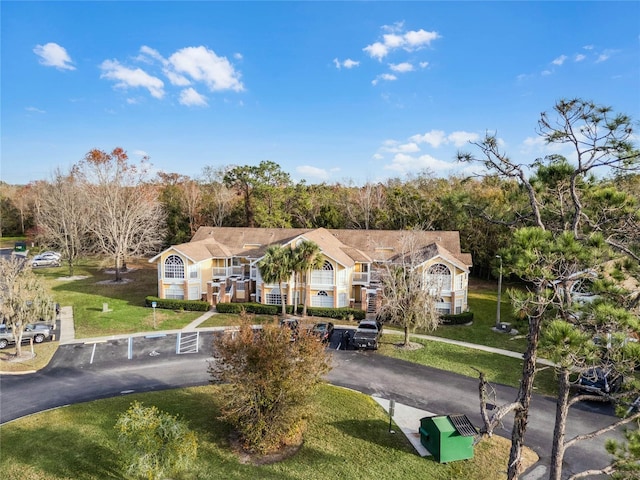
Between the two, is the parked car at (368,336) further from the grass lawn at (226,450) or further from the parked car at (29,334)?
the parked car at (29,334)

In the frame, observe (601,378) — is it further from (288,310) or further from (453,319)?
(288,310)

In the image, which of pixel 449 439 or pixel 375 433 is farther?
pixel 375 433

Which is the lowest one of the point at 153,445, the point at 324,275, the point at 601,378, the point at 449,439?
the point at 449,439

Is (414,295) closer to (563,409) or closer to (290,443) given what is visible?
(290,443)

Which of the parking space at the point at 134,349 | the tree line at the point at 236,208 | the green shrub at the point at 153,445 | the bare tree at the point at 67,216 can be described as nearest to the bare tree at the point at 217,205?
the tree line at the point at 236,208

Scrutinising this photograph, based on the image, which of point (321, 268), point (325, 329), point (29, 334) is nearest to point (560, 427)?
point (325, 329)

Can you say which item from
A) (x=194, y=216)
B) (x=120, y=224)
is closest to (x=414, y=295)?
(x=120, y=224)

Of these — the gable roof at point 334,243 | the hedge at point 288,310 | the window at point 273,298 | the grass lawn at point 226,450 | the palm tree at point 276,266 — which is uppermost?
the gable roof at point 334,243
